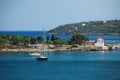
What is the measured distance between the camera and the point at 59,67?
144 ft

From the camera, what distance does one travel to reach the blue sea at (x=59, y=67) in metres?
36.0

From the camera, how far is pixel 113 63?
47531 millimetres

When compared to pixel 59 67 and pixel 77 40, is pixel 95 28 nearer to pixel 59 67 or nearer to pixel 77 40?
pixel 77 40

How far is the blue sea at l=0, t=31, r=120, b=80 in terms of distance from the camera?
3603cm

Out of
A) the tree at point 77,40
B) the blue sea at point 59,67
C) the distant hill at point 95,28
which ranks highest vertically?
the distant hill at point 95,28

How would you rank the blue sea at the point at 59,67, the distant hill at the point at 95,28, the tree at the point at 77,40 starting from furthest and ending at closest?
the distant hill at the point at 95,28 → the tree at the point at 77,40 → the blue sea at the point at 59,67

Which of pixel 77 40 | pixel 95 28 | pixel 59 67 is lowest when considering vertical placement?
pixel 59 67

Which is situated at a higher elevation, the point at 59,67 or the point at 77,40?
the point at 77,40

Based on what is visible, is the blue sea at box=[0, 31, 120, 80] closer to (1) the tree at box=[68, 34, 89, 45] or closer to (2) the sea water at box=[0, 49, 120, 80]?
(2) the sea water at box=[0, 49, 120, 80]

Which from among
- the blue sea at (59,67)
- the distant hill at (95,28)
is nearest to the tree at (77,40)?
the blue sea at (59,67)

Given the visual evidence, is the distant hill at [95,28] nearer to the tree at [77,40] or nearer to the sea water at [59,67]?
the tree at [77,40]

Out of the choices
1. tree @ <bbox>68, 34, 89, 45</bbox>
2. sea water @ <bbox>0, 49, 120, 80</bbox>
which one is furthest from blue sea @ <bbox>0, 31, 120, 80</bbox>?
tree @ <bbox>68, 34, 89, 45</bbox>

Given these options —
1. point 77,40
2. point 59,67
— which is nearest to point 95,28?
point 77,40

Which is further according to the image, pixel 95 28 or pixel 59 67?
pixel 95 28
